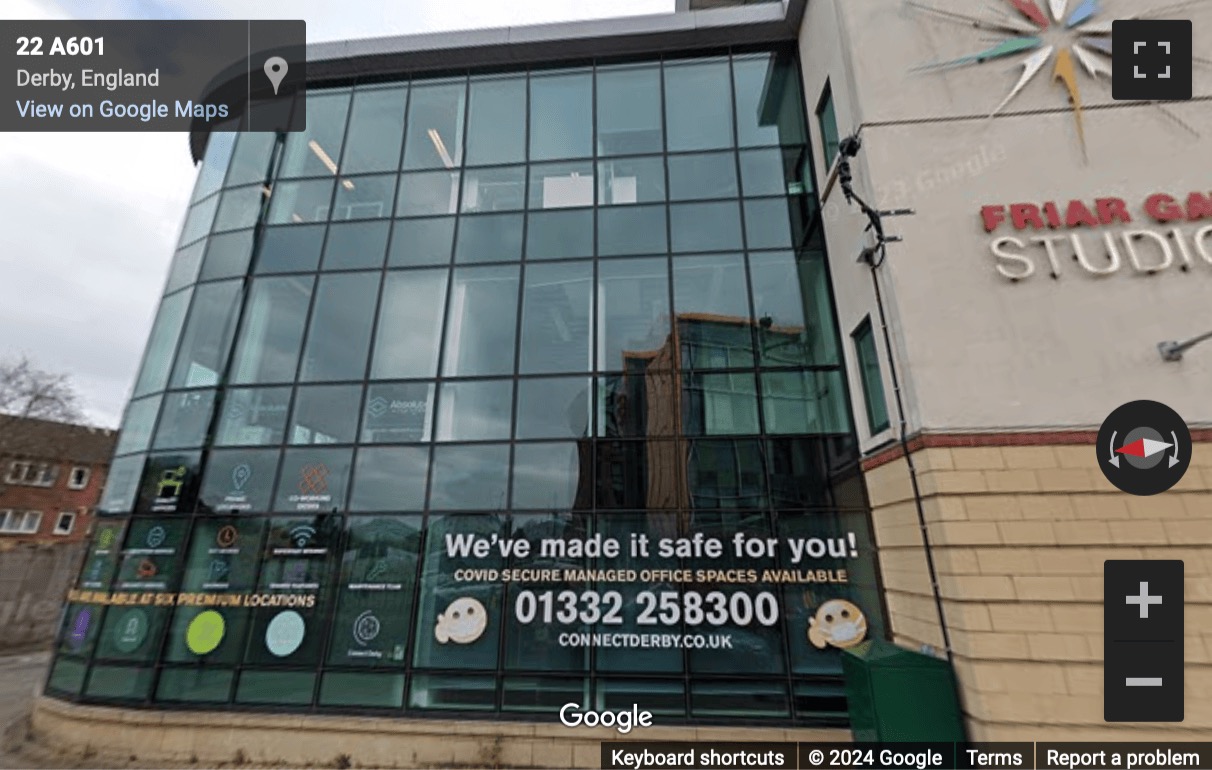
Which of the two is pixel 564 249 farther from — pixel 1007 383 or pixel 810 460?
pixel 1007 383

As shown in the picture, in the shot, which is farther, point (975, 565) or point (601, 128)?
point (601, 128)

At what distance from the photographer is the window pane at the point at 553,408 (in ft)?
31.9

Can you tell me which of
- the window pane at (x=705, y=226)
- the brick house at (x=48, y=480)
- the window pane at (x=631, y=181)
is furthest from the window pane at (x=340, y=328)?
the brick house at (x=48, y=480)

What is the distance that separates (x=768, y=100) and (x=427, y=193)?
27.0 ft

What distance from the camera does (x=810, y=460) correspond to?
9203 millimetres

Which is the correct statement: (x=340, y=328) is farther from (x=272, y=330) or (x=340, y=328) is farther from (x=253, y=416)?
(x=253, y=416)

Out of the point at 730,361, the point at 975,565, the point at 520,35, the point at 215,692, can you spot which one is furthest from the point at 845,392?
the point at 215,692

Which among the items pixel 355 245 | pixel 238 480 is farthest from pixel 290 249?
pixel 238 480

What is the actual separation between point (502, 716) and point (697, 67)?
1428cm

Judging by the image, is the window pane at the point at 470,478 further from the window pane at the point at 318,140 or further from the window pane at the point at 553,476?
the window pane at the point at 318,140

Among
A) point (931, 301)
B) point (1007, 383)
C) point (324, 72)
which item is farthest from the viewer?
point (324, 72)

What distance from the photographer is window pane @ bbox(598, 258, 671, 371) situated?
10.2 metres

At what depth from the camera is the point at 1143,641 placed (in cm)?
612

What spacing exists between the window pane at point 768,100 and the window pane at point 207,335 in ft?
39.4
